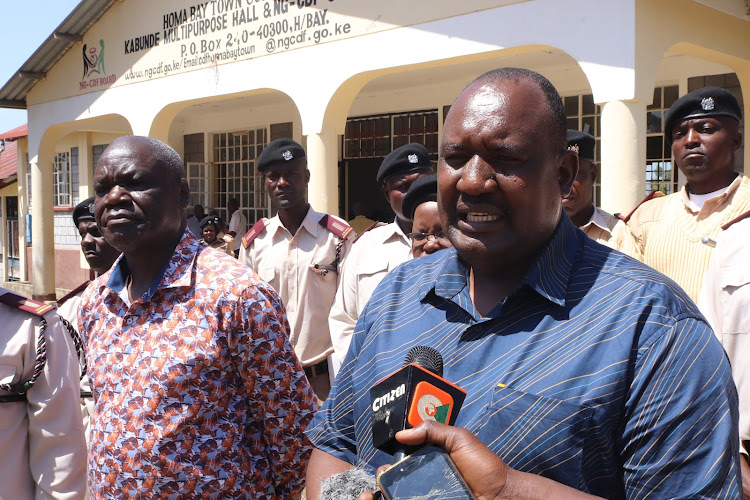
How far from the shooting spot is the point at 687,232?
3.38m

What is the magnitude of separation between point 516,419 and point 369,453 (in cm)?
37

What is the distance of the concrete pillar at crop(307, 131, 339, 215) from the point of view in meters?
8.44

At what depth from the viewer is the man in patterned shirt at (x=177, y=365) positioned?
2.10 meters

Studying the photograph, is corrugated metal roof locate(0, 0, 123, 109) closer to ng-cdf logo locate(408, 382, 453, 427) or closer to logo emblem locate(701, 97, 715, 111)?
logo emblem locate(701, 97, 715, 111)

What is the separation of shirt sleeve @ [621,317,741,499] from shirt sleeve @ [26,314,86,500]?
192 cm

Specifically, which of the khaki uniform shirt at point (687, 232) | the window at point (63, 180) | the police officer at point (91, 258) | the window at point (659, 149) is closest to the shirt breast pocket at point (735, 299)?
the khaki uniform shirt at point (687, 232)

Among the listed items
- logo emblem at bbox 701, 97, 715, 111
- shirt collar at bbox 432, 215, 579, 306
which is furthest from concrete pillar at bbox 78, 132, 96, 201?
shirt collar at bbox 432, 215, 579, 306

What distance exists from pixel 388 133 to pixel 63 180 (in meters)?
8.83

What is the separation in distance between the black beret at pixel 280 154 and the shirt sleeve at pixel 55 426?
2.43m

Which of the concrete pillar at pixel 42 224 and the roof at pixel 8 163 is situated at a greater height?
the roof at pixel 8 163

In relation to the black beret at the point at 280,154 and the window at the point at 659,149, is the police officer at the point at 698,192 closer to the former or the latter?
the black beret at the point at 280,154

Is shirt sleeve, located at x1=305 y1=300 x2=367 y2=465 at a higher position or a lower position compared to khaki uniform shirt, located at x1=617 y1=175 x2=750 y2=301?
lower

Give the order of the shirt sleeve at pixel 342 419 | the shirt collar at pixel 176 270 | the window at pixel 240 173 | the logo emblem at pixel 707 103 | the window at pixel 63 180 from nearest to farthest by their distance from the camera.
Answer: the shirt sleeve at pixel 342 419 < the shirt collar at pixel 176 270 < the logo emblem at pixel 707 103 < the window at pixel 240 173 < the window at pixel 63 180

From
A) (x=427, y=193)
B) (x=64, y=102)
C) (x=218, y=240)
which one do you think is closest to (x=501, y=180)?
(x=427, y=193)
